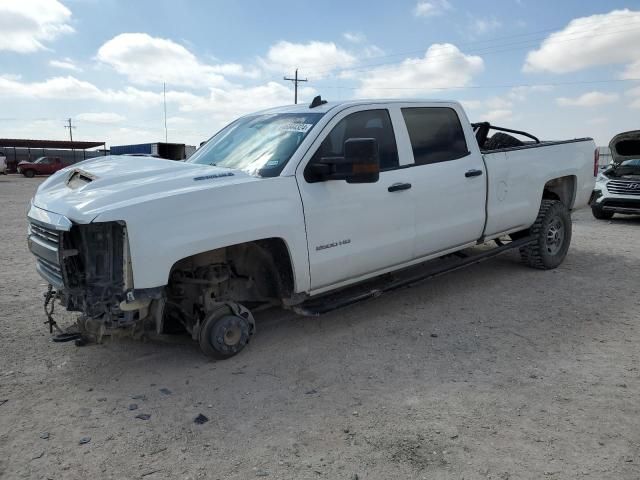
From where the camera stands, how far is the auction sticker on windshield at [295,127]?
13.7ft

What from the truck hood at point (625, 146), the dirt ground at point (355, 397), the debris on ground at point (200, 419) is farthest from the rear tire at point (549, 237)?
the truck hood at point (625, 146)

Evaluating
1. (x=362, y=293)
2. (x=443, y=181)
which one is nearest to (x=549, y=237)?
(x=443, y=181)

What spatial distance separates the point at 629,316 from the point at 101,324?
456 centimetres

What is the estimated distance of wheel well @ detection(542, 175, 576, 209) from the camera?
6559mm

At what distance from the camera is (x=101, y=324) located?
350 centimetres

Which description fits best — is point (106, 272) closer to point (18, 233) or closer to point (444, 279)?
point (444, 279)

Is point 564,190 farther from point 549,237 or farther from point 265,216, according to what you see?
point 265,216

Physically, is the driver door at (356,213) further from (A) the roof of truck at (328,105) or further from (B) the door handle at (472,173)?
(B) the door handle at (472,173)

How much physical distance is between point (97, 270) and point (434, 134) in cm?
331

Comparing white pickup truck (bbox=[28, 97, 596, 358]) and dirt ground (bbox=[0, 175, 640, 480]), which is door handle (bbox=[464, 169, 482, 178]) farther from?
dirt ground (bbox=[0, 175, 640, 480])

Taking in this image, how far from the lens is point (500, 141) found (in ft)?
22.8

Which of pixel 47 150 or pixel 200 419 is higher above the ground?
pixel 47 150

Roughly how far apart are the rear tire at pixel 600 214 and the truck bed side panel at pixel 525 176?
5.11 metres

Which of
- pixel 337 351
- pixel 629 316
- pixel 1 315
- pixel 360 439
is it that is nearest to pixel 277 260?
pixel 337 351
